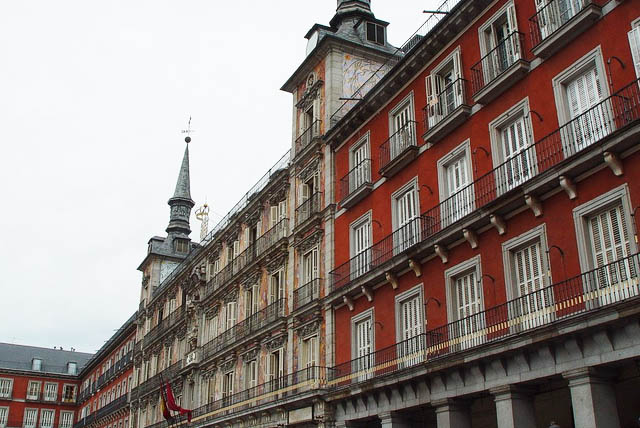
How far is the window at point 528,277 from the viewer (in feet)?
56.1

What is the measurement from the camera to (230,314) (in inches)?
1464

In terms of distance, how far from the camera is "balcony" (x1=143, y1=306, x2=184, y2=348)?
1800 inches

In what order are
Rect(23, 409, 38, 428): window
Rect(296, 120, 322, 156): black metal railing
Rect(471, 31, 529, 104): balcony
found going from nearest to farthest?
Rect(471, 31, 529, 104): balcony, Rect(296, 120, 322, 156): black metal railing, Rect(23, 409, 38, 428): window

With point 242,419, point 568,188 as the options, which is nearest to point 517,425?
point 568,188

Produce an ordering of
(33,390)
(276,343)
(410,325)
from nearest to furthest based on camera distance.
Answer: (410,325) < (276,343) < (33,390)

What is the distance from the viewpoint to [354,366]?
24906mm

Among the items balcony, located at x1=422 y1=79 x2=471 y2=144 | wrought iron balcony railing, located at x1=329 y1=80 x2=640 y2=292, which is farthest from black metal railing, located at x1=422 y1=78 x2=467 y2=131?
wrought iron balcony railing, located at x1=329 y1=80 x2=640 y2=292

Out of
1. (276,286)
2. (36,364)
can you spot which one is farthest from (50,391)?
(276,286)

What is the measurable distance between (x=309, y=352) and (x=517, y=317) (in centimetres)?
1235

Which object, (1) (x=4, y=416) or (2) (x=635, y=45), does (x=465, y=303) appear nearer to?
(2) (x=635, y=45)

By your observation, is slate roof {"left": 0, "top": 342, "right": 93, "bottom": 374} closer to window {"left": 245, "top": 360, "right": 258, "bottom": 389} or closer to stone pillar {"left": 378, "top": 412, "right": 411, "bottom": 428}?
window {"left": 245, "top": 360, "right": 258, "bottom": 389}

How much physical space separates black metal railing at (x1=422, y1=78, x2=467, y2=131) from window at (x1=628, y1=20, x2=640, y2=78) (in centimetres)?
578

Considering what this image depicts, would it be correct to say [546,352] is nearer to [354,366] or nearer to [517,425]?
[517,425]

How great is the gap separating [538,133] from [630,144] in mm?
3133
